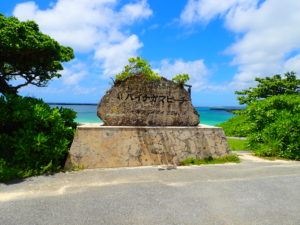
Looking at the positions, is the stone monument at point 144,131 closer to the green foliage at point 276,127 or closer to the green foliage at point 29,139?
the green foliage at point 29,139

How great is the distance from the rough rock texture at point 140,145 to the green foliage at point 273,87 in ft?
44.9

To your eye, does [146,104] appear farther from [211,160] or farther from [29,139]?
[29,139]

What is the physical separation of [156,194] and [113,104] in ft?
11.1

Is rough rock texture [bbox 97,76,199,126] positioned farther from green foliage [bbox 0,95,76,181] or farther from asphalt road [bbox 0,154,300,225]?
asphalt road [bbox 0,154,300,225]

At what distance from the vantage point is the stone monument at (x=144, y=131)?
228 inches

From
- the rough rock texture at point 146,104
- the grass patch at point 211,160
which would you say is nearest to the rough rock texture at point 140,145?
the grass patch at point 211,160

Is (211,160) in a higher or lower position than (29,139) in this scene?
lower

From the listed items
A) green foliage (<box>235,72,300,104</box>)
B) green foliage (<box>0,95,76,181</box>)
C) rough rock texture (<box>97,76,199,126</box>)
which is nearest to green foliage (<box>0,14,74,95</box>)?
green foliage (<box>0,95,76,181</box>)

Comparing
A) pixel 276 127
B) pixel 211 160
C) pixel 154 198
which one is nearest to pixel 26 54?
pixel 154 198

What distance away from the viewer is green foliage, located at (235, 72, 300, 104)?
62.3 ft

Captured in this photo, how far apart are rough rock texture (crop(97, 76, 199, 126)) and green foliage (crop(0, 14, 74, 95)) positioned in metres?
2.12

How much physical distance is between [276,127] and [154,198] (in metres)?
5.91

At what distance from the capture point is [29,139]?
4.90 meters

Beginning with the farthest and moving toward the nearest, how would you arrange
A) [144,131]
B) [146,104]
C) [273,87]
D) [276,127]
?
[273,87], [276,127], [146,104], [144,131]
